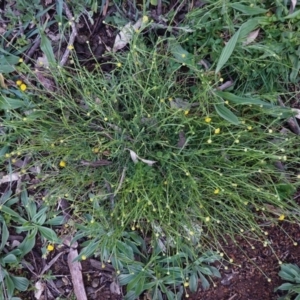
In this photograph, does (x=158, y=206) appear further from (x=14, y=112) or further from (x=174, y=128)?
(x=14, y=112)

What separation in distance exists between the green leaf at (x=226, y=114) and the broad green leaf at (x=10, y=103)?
66cm

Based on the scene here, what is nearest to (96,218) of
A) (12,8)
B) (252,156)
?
(252,156)

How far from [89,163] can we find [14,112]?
1.04ft

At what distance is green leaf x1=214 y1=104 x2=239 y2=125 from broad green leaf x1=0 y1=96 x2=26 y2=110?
656 millimetres

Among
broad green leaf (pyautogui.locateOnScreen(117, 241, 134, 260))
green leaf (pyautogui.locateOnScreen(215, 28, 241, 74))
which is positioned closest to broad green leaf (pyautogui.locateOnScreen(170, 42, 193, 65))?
green leaf (pyautogui.locateOnScreen(215, 28, 241, 74))

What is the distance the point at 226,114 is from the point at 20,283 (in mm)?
920

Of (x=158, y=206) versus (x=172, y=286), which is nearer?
(x=158, y=206)

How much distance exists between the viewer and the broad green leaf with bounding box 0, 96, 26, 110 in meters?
1.59

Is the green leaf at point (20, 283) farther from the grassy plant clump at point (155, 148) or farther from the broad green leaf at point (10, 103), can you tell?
the broad green leaf at point (10, 103)

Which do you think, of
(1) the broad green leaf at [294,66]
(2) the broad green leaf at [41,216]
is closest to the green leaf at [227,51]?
(1) the broad green leaf at [294,66]

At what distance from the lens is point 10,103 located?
159cm

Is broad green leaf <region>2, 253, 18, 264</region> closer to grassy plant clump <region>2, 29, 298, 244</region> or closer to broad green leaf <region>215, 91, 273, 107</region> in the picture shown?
grassy plant clump <region>2, 29, 298, 244</region>

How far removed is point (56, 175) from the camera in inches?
61.9

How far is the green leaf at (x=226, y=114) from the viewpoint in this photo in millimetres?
1439
